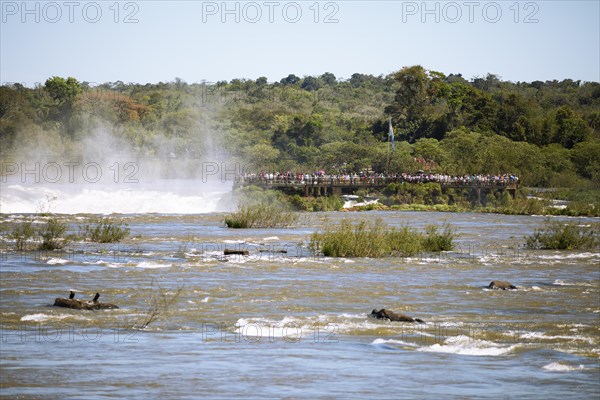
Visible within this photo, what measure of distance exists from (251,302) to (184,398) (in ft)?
33.2

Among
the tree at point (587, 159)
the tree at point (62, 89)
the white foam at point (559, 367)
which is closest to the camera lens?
the white foam at point (559, 367)

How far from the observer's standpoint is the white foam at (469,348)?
19172 mm

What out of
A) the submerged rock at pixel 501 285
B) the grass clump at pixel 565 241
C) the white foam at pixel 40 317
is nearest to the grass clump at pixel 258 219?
the grass clump at pixel 565 241

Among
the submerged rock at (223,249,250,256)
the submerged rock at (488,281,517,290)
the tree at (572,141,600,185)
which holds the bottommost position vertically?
the submerged rock at (488,281,517,290)

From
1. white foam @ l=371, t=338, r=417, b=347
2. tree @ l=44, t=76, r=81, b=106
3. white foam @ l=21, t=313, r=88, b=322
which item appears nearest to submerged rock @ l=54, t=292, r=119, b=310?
white foam @ l=21, t=313, r=88, b=322

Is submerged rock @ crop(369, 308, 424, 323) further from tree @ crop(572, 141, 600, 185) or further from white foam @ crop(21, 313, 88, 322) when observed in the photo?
tree @ crop(572, 141, 600, 185)

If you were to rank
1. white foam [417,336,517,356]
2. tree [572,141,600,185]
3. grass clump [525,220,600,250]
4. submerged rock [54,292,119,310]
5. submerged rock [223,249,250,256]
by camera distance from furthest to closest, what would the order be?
tree [572,141,600,185] → grass clump [525,220,600,250] → submerged rock [223,249,250,256] → submerged rock [54,292,119,310] → white foam [417,336,517,356]

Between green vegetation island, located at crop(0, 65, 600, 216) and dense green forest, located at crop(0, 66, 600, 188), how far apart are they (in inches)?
7.1

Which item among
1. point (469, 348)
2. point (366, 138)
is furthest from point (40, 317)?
point (366, 138)

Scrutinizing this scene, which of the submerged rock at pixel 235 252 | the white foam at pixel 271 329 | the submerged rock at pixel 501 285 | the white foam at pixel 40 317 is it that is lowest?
the white foam at pixel 271 329

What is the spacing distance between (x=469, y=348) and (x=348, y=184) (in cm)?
6634

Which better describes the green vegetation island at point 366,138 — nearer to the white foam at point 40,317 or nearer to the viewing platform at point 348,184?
the viewing platform at point 348,184

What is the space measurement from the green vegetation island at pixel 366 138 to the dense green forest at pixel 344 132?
18cm

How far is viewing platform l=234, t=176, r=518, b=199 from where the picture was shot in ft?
270
